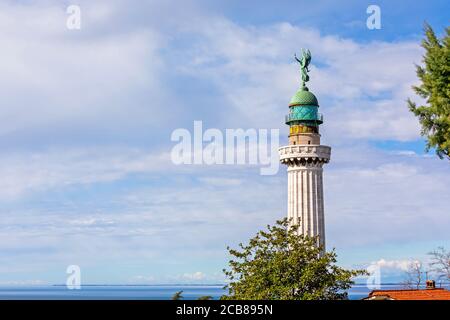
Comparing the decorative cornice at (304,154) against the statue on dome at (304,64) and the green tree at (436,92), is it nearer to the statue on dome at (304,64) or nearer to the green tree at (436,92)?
the statue on dome at (304,64)

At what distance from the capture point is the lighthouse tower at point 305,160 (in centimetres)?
6044

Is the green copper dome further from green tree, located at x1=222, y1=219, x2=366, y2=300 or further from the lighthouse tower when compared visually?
green tree, located at x1=222, y1=219, x2=366, y2=300

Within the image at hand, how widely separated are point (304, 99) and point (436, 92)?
35.0 m

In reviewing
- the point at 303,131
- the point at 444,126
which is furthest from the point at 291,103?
the point at 444,126

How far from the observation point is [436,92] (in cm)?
2855

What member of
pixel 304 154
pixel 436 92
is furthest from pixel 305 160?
pixel 436 92

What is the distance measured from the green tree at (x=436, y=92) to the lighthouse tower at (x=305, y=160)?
30.1m

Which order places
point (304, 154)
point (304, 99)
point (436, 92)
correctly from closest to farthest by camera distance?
1. point (436, 92)
2. point (304, 154)
3. point (304, 99)

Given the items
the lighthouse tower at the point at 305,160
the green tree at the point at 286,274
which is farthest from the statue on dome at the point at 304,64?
the green tree at the point at 286,274

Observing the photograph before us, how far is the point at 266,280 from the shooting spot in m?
45.6

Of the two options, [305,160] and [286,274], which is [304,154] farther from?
[286,274]

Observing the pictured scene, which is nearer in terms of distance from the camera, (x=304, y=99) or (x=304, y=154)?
(x=304, y=154)

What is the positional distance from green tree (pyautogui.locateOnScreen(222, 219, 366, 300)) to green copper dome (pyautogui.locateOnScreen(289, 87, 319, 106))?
60.4ft
